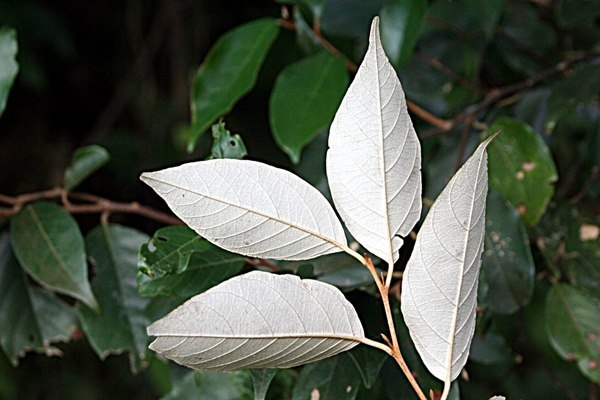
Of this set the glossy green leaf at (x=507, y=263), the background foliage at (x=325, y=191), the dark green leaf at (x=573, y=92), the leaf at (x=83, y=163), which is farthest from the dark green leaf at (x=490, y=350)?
the leaf at (x=83, y=163)

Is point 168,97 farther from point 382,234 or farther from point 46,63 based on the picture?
point 382,234

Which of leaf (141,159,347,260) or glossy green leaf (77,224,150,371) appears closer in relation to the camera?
leaf (141,159,347,260)

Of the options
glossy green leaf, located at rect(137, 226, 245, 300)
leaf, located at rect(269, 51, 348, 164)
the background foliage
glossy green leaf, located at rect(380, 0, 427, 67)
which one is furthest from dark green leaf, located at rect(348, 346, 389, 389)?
glossy green leaf, located at rect(380, 0, 427, 67)

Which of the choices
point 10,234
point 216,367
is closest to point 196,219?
point 216,367

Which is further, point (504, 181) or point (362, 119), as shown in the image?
point (504, 181)

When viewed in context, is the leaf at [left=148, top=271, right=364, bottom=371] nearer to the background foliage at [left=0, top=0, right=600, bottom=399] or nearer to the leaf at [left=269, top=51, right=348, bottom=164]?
the background foliage at [left=0, top=0, right=600, bottom=399]

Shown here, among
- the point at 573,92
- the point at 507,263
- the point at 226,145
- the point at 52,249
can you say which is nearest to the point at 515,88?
the point at 573,92

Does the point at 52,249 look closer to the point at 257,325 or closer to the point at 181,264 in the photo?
the point at 181,264
